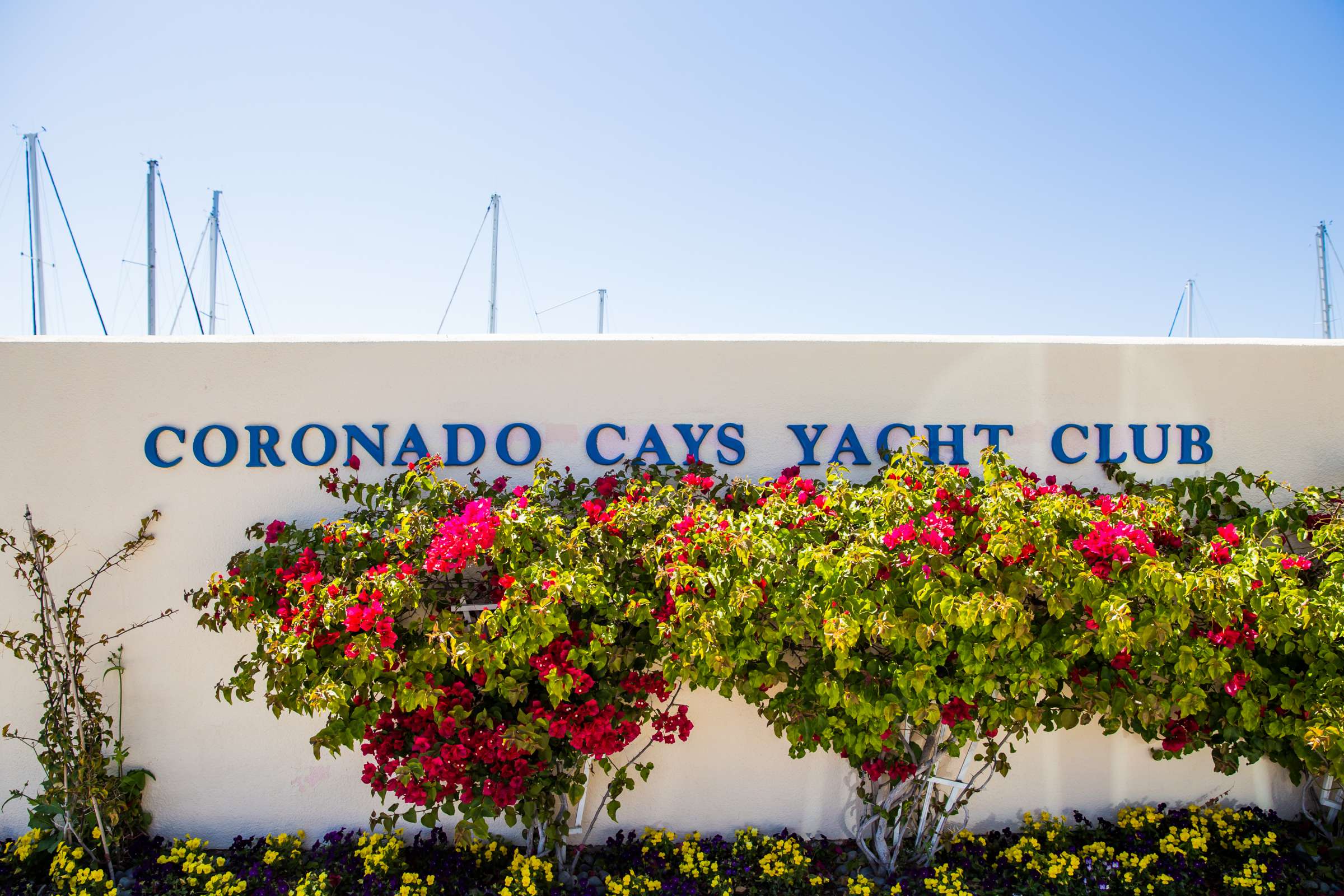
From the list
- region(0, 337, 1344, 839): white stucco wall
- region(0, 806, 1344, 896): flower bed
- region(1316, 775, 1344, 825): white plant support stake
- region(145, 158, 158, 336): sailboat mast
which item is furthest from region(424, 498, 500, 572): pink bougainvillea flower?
region(145, 158, 158, 336): sailboat mast

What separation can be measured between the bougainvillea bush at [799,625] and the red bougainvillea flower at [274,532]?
0.07 ft

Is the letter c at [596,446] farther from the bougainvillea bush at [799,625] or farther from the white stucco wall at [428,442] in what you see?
the bougainvillea bush at [799,625]

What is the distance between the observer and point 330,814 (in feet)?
12.8

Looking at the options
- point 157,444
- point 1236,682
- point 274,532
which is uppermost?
point 157,444

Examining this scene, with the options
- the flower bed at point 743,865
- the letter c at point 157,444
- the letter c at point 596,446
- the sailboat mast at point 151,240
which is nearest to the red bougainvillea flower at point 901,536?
the letter c at point 596,446

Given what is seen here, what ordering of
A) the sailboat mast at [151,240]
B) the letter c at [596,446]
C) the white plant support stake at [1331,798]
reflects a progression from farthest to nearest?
the sailboat mast at [151,240] → the letter c at [596,446] → the white plant support stake at [1331,798]

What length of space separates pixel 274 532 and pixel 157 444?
0.89m

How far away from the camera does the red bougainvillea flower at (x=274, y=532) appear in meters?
3.58

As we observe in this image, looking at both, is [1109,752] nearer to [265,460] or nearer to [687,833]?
[687,833]

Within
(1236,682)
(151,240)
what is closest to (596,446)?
(1236,682)

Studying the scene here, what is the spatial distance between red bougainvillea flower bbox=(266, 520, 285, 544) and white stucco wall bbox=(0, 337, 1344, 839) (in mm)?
302

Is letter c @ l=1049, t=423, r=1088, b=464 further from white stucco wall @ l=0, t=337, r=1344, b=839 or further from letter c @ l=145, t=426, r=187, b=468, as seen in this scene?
letter c @ l=145, t=426, r=187, b=468

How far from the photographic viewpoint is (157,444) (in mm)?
3891

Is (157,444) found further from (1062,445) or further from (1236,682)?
(1236,682)
